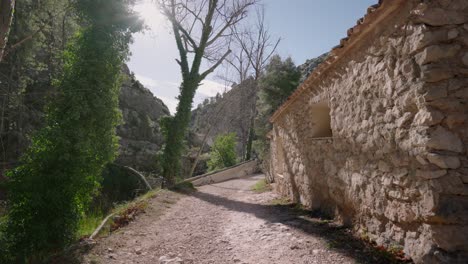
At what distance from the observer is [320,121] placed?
19.6 ft

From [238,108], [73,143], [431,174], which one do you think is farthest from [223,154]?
[431,174]

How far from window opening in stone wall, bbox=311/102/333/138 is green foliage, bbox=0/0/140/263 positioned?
166 inches

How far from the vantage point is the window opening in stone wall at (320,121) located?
19.2 ft

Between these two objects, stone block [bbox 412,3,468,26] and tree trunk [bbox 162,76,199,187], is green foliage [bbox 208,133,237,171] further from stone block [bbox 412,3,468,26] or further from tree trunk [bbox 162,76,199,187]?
stone block [bbox 412,3,468,26]

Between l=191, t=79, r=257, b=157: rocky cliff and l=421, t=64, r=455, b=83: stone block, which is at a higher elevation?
l=191, t=79, r=257, b=157: rocky cliff

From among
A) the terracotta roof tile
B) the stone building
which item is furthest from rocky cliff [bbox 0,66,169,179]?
the stone building

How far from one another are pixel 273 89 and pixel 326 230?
48.4ft

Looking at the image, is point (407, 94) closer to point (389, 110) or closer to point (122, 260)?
point (389, 110)

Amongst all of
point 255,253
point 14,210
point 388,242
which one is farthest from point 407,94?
point 14,210

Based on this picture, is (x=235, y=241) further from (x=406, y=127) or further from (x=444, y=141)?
(x=444, y=141)

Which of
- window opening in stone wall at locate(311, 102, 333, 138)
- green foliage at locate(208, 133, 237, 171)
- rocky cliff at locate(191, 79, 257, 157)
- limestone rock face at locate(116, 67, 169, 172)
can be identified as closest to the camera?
window opening in stone wall at locate(311, 102, 333, 138)

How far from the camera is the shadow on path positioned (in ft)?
10.0

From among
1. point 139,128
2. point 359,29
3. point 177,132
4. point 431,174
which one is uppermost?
point 139,128

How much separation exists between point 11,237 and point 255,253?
4128 millimetres
